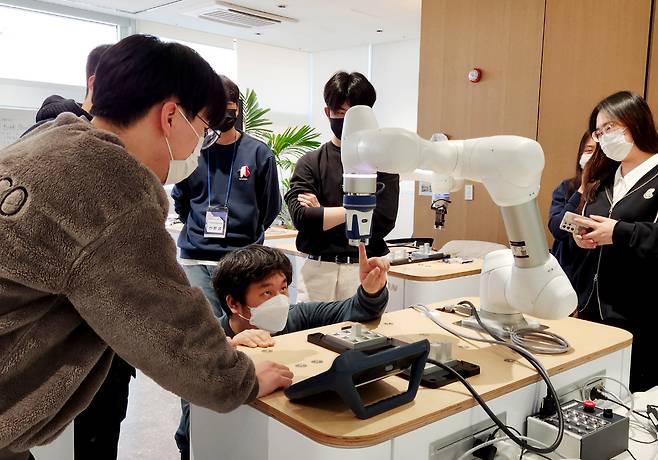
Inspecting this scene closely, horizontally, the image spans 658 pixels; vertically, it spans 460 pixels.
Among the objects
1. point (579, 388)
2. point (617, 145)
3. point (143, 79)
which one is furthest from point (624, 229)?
A: point (143, 79)

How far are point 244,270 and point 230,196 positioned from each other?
0.78 meters

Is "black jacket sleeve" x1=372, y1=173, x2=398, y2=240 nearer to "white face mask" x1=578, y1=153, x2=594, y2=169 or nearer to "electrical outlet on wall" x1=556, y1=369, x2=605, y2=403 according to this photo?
"white face mask" x1=578, y1=153, x2=594, y2=169

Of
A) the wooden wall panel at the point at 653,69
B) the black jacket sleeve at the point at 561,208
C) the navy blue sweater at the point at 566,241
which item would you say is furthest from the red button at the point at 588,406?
the wooden wall panel at the point at 653,69

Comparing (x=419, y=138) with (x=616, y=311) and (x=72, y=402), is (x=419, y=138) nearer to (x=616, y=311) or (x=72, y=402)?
(x=72, y=402)

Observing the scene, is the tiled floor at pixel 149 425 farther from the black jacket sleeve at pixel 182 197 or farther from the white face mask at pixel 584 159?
the white face mask at pixel 584 159

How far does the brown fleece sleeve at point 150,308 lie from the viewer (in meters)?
0.77

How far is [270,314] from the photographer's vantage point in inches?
60.7

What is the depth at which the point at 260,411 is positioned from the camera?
39.5 inches

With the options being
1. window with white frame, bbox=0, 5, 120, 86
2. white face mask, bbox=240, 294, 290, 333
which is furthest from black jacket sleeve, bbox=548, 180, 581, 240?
window with white frame, bbox=0, 5, 120, 86

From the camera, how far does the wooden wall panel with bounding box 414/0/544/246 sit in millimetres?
3389

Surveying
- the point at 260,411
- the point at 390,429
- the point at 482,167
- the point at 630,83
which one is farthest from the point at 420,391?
the point at 630,83

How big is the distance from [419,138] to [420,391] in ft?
1.60

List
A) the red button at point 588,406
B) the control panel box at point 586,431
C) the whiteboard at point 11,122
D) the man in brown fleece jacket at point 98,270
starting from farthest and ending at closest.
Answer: the whiteboard at point 11,122, the red button at point 588,406, the control panel box at point 586,431, the man in brown fleece jacket at point 98,270

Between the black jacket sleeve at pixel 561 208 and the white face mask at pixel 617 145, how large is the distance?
23cm
